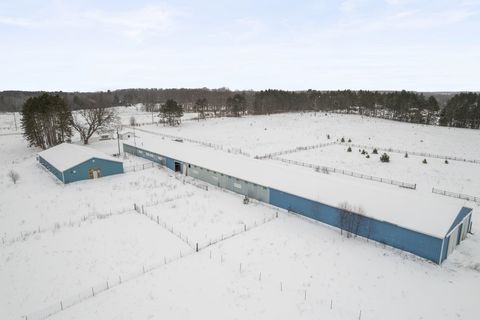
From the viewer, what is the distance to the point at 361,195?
2419 centimetres

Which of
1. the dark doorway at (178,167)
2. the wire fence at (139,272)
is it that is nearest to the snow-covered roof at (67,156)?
the dark doorway at (178,167)

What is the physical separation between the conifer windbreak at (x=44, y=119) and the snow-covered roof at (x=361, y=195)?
33.5 meters

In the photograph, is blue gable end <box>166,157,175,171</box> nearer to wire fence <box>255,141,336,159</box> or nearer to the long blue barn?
the long blue barn

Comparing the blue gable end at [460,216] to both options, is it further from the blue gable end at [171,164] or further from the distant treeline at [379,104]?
the distant treeline at [379,104]

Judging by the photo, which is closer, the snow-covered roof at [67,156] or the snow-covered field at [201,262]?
the snow-covered field at [201,262]

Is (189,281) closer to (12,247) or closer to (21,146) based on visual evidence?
(12,247)

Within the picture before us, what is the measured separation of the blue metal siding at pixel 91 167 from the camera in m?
34.9

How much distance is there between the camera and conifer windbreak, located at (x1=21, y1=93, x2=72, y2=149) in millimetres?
53162

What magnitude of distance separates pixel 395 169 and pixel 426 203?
19.0 meters

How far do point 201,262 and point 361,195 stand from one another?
14100 mm

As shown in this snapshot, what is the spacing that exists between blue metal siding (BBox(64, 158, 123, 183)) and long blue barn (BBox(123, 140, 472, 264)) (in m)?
11.3

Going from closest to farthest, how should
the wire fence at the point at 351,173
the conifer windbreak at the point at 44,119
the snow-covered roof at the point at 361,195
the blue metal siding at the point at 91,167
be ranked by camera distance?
the snow-covered roof at the point at 361,195 → the wire fence at the point at 351,173 → the blue metal siding at the point at 91,167 → the conifer windbreak at the point at 44,119

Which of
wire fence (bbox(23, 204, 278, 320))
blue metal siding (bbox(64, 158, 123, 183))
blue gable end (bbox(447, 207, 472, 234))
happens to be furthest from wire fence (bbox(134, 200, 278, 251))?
blue metal siding (bbox(64, 158, 123, 183))

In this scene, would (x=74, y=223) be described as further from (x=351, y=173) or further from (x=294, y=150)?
(x=294, y=150)
